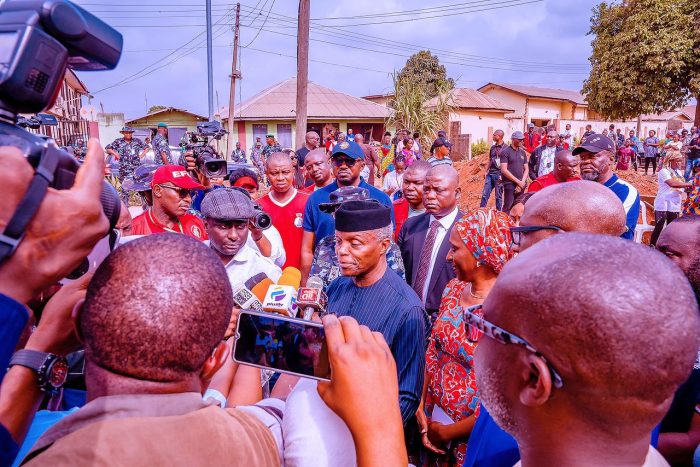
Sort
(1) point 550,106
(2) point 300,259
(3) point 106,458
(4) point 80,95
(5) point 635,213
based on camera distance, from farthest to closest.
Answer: (1) point 550,106 → (4) point 80,95 → (2) point 300,259 → (5) point 635,213 → (3) point 106,458

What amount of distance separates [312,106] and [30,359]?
1403 inches

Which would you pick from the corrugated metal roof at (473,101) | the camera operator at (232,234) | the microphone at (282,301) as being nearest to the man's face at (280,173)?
the camera operator at (232,234)

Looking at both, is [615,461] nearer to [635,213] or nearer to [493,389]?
[493,389]

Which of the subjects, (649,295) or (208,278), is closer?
(649,295)

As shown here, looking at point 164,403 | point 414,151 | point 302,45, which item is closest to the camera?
point 164,403

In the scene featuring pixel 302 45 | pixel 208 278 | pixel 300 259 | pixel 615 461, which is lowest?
pixel 300 259

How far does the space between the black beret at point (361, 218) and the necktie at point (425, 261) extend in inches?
37.9

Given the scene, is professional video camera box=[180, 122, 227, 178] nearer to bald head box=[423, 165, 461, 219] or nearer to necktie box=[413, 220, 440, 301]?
bald head box=[423, 165, 461, 219]

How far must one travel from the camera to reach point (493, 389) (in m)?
1.17

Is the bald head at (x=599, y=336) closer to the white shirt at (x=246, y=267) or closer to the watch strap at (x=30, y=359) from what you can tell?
the watch strap at (x=30, y=359)

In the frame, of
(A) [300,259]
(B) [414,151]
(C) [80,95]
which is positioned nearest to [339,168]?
(A) [300,259]

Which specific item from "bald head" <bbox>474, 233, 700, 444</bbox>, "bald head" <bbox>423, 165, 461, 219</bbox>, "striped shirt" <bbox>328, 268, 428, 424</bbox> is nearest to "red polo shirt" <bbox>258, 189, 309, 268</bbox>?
"bald head" <bbox>423, 165, 461, 219</bbox>

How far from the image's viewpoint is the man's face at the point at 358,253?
107 inches

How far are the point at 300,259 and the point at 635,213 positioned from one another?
3.02 meters
